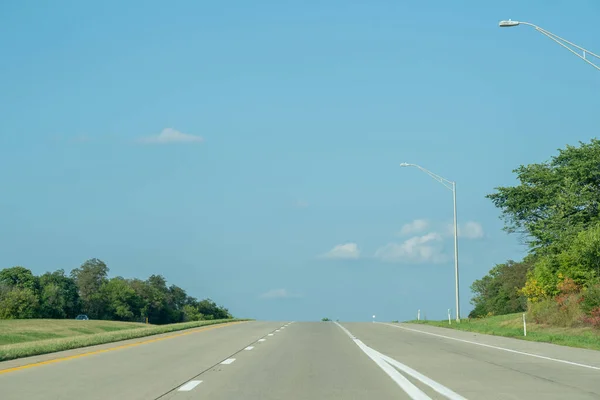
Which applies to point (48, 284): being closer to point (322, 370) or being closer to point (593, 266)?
point (593, 266)

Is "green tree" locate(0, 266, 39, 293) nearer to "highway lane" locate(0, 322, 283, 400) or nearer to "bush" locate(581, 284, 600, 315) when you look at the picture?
"bush" locate(581, 284, 600, 315)

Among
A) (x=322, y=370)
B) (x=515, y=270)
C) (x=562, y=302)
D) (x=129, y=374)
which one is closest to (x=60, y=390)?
(x=129, y=374)

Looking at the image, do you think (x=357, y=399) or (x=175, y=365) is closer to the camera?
(x=357, y=399)

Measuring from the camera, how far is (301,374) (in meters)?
15.6

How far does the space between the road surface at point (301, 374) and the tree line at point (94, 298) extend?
311ft

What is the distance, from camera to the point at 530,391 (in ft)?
41.9

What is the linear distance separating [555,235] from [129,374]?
141ft

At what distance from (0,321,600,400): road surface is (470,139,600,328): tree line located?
706 inches

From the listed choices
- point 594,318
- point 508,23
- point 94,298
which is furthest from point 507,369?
point 94,298

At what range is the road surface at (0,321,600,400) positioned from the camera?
40.6 feet

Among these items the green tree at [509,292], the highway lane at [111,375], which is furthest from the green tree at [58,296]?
the highway lane at [111,375]

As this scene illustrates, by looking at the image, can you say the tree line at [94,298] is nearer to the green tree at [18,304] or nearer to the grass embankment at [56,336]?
the green tree at [18,304]

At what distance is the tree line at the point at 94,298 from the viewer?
116m

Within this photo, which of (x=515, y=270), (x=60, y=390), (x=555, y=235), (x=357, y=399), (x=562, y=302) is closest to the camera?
(x=357, y=399)
